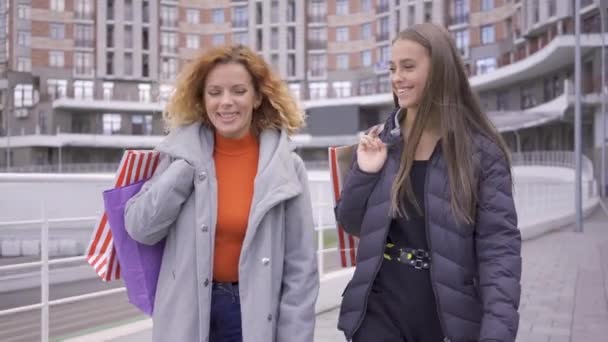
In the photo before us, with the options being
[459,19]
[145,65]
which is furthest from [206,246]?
[145,65]

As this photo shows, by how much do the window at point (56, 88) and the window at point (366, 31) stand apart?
2713 centimetres

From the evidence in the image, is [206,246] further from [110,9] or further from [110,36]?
[110,9]

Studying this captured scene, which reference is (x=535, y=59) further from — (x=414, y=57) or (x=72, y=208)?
(x=414, y=57)

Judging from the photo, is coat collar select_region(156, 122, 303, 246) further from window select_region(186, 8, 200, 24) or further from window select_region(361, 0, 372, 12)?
window select_region(186, 8, 200, 24)

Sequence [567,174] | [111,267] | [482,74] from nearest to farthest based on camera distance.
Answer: [111,267] < [567,174] < [482,74]

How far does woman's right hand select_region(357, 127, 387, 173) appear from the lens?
206cm

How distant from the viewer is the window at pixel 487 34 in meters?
47.3

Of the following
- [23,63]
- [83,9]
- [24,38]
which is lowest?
[23,63]

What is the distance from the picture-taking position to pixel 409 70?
2025 mm

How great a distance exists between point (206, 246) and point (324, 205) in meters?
3.95

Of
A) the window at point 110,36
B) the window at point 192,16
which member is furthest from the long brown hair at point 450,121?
the window at point 192,16

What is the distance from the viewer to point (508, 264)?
1.87 m

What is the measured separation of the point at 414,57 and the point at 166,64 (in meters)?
57.0

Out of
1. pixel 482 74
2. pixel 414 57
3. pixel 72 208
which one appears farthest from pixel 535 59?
pixel 414 57
